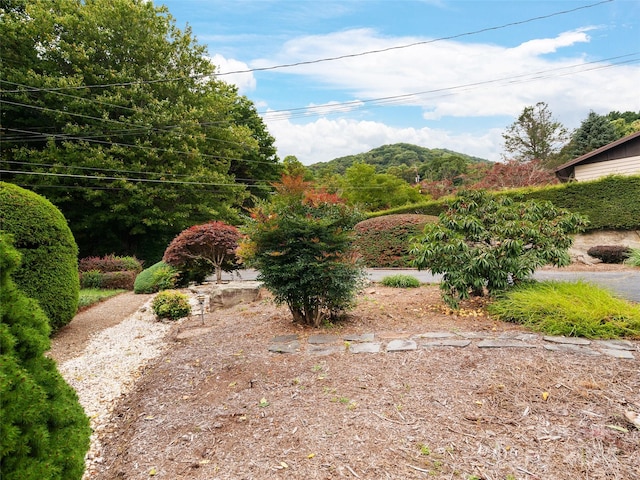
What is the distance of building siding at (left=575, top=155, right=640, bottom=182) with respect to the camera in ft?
40.8

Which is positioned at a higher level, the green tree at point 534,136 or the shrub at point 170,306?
the green tree at point 534,136

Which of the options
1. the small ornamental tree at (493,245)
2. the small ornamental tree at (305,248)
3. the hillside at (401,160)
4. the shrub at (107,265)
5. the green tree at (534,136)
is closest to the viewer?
the small ornamental tree at (305,248)

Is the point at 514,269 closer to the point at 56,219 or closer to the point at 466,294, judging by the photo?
the point at 466,294

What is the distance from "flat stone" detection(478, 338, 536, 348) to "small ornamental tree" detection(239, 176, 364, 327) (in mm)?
1522

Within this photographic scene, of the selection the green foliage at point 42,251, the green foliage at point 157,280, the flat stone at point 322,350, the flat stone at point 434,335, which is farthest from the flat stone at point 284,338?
the green foliage at point 157,280

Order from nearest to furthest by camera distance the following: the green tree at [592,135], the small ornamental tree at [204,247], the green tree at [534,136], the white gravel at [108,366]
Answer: the white gravel at [108,366] → the small ornamental tree at [204,247] → the green tree at [592,135] → the green tree at [534,136]

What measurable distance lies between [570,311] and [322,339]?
101 inches

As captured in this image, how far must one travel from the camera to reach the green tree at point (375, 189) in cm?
2222

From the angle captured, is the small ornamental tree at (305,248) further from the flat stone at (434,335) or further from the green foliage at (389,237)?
the green foliage at (389,237)

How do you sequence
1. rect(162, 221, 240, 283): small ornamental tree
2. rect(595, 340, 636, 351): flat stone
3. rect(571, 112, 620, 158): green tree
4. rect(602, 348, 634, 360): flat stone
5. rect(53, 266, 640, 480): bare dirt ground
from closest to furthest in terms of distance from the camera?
rect(53, 266, 640, 480): bare dirt ground, rect(602, 348, 634, 360): flat stone, rect(595, 340, 636, 351): flat stone, rect(162, 221, 240, 283): small ornamental tree, rect(571, 112, 620, 158): green tree

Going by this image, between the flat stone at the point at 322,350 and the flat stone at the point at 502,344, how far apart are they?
4.34 ft

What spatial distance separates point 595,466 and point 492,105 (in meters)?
12.5

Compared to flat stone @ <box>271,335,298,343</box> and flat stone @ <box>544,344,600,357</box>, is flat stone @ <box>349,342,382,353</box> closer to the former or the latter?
flat stone @ <box>271,335,298,343</box>

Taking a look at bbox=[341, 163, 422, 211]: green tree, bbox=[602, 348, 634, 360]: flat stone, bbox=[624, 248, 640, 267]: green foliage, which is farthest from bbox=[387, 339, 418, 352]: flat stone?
bbox=[341, 163, 422, 211]: green tree
